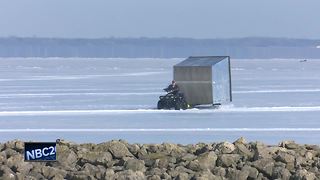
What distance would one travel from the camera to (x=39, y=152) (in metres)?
7.34

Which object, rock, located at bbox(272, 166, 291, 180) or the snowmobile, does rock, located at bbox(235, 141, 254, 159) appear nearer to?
rock, located at bbox(272, 166, 291, 180)

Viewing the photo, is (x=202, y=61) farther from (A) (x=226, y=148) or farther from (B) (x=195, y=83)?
(A) (x=226, y=148)

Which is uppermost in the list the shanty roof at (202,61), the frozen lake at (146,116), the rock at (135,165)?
the shanty roof at (202,61)

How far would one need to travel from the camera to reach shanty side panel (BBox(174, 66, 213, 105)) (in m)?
19.2

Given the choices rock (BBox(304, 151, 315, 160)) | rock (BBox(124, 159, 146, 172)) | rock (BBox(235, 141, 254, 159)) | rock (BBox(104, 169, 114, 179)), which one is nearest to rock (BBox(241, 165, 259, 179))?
rock (BBox(235, 141, 254, 159))

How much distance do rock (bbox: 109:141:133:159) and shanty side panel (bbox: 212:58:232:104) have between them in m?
11.6

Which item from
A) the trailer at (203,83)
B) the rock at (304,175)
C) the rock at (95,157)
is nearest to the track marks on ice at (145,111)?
the trailer at (203,83)

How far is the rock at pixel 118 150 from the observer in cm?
766

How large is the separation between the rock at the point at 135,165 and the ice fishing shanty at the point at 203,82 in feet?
39.0

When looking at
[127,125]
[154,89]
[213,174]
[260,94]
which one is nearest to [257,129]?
[127,125]

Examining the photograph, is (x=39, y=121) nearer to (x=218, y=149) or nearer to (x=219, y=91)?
(x=219, y=91)

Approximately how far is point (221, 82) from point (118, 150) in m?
12.4

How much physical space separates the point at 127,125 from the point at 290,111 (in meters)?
4.71

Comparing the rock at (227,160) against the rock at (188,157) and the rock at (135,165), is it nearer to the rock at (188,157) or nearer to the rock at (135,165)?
the rock at (188,157)
